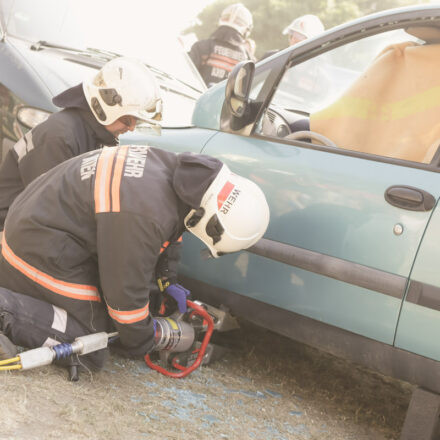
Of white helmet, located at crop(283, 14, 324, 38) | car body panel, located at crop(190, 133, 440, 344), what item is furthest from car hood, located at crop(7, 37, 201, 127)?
white helmet, located at crop(283, 14, 324, 38)

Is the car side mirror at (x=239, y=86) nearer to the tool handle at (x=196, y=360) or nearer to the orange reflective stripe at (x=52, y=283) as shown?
the tool handle at (x=196, y=360)

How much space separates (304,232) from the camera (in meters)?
2.65

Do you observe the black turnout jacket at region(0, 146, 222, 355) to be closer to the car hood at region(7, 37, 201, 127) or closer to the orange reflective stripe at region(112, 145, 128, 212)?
the orange reflective stripe at region(112, 145, 128, 212)

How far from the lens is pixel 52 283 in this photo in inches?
100

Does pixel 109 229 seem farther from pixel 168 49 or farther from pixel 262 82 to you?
pixel 168 49

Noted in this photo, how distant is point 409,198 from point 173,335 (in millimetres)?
1171

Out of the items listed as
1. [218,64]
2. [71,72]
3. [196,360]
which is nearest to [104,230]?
[196,360]

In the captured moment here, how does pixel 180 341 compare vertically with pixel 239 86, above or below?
below

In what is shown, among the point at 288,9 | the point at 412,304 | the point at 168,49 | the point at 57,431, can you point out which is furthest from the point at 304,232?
the point at 288,9

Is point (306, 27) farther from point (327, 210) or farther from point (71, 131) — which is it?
point (327, 210)

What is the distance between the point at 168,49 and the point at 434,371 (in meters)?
3.41

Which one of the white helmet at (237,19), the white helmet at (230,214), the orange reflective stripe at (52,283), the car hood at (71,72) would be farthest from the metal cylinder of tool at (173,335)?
the white helmet at (237,19)

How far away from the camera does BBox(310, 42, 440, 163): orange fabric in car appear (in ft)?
8.51

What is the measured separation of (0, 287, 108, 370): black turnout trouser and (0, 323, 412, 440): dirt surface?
12 cm
